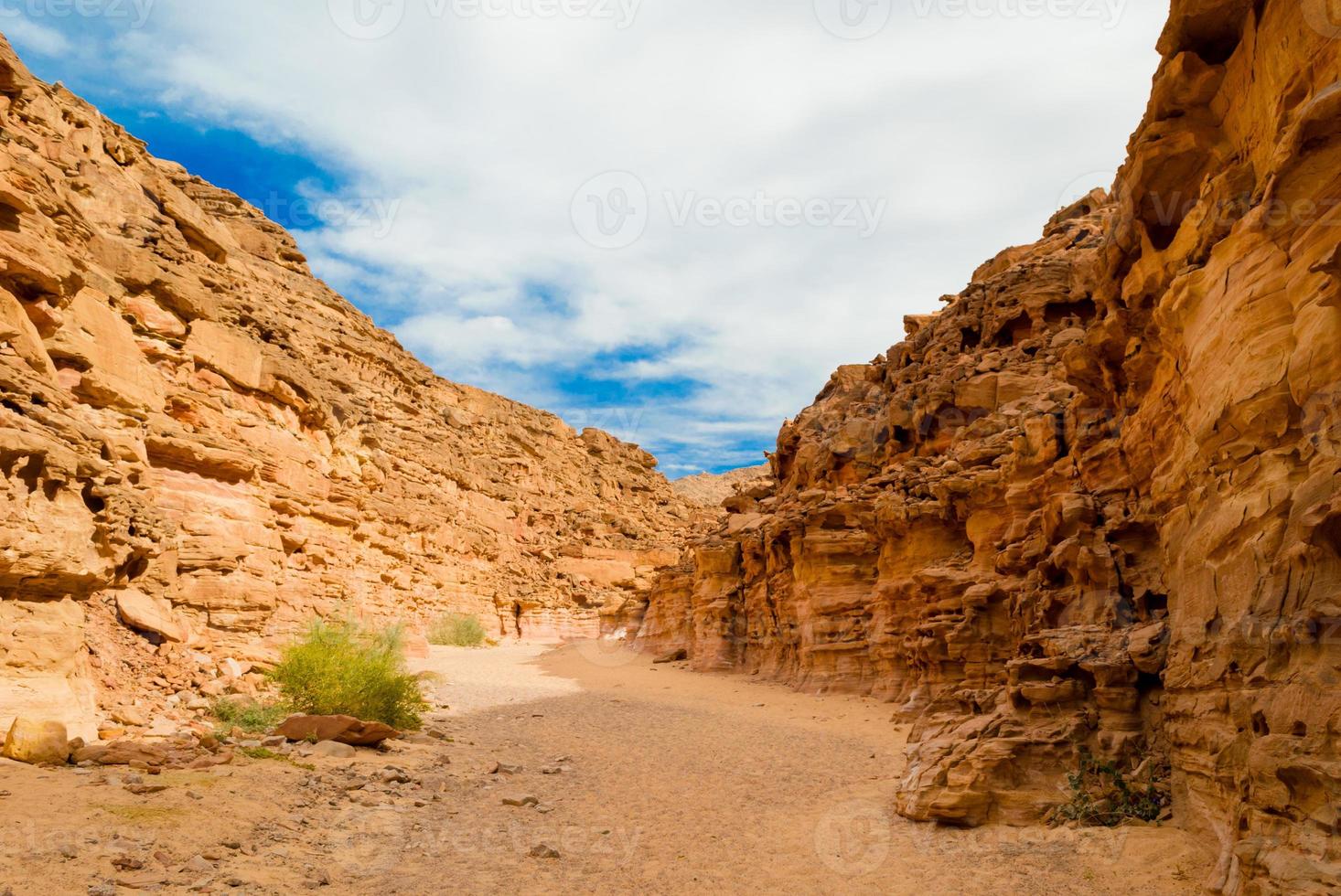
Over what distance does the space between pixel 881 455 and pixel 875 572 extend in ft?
17.0

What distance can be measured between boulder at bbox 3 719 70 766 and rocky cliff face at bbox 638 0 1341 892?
305 inches

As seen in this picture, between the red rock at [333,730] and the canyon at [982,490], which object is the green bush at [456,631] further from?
the red rock at [333,730]

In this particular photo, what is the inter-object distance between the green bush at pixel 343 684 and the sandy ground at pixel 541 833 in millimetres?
910

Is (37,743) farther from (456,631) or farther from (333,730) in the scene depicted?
(456,631)

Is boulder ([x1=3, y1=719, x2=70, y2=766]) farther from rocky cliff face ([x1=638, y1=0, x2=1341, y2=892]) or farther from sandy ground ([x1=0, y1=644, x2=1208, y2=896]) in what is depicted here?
rocky cliff face ([x1=638, y1=0, x2=1341, y2=892])

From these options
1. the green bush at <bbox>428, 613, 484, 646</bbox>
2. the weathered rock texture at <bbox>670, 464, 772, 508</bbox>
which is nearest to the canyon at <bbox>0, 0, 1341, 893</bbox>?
the green bush at <bbox>428, 613, 484, 646</bbox>

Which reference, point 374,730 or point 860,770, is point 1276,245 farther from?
point 374,730

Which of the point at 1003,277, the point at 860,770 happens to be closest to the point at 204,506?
the point at 860,770

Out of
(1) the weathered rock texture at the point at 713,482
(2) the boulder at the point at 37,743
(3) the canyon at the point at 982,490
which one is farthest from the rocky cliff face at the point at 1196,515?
(1) the weathered rock texture at the point at 713,482

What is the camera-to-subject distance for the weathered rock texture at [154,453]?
21.9 feet

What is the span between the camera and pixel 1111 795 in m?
6.16

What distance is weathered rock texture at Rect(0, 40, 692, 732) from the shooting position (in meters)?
6.66

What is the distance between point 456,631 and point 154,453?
21372 mm

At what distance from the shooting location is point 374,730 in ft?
30.4
